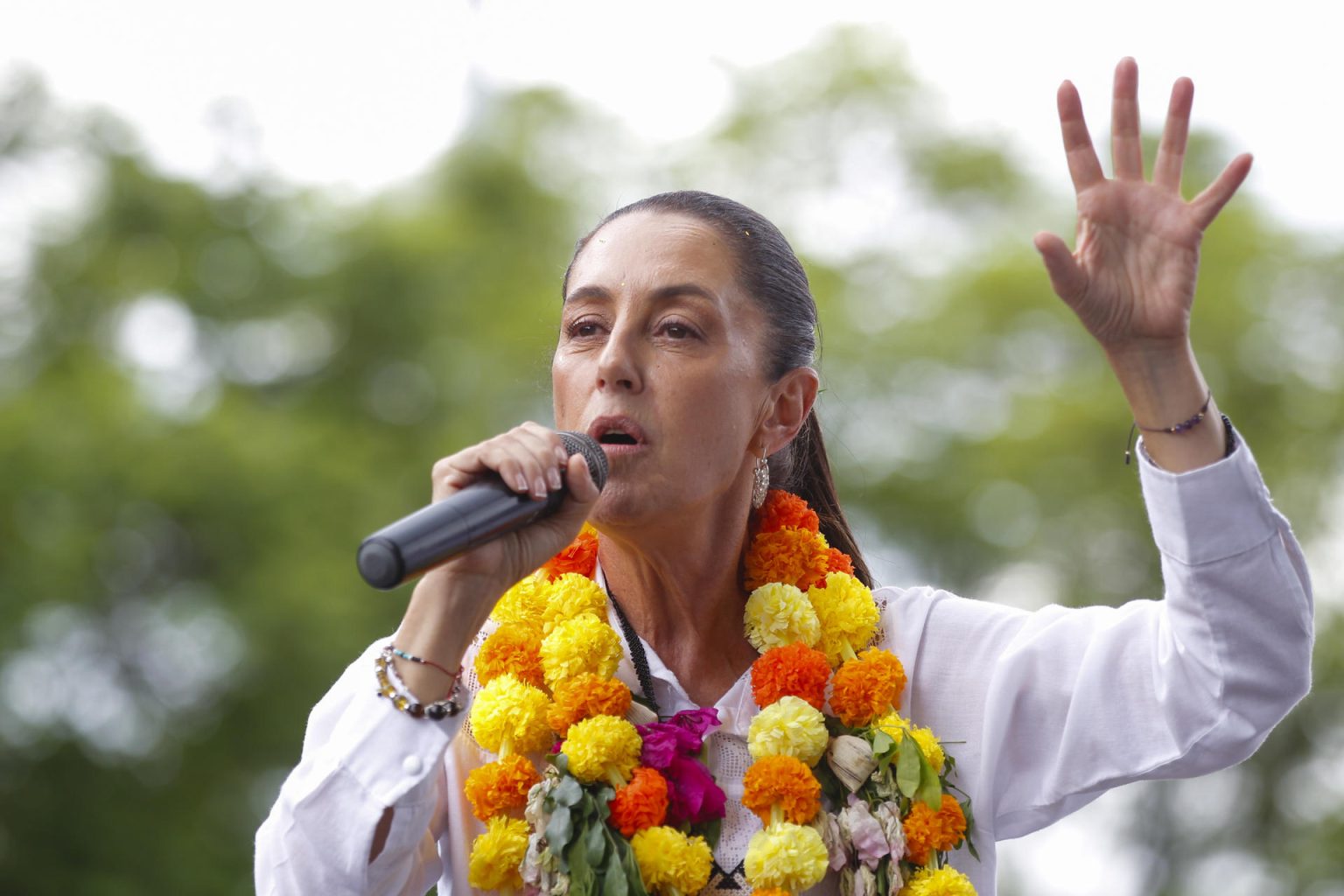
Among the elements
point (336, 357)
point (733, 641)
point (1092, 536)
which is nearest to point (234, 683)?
point (336, 357)

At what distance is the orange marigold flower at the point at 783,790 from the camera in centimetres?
291

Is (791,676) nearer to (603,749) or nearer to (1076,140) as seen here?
(603,749)

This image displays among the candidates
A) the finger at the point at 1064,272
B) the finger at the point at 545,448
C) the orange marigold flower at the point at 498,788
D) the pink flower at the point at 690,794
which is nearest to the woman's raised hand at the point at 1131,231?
the finger at the point at 1064,272

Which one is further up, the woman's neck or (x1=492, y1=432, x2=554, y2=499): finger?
(x1=492, y1=432, x2=554, y2=499): finger

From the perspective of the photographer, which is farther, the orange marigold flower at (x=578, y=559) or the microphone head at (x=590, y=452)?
the orange marigold flower at (x=578, y=559)

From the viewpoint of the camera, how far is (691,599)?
325cm

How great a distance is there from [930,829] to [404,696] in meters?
1.00

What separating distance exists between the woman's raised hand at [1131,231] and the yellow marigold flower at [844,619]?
83cm

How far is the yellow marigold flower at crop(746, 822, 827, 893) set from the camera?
9.21 ft

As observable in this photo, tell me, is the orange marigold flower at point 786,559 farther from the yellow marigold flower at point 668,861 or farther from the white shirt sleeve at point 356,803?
the white shirt sleeve at point 356,803

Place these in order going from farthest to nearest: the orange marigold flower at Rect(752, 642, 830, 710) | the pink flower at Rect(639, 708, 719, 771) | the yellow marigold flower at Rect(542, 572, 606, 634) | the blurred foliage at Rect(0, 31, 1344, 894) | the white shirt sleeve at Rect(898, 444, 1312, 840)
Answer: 1. the blurred foliage at Rect(0, 31, 1344, 894)
2. the yellow marigold flower at Rect(542, 572, 606, 634)
3. the orange marigold flower at Rect(752, 642, 830, 710)
4. the pink flower at Rect(639, 708, 719, 771)
5. the white shirt sleeve at Rect(898, 444, 1312, 840)

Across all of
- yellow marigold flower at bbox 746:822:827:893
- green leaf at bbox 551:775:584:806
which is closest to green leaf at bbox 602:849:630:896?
green leaf at bbox 551:775:584:806

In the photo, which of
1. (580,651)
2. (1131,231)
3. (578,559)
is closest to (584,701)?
(580,651)

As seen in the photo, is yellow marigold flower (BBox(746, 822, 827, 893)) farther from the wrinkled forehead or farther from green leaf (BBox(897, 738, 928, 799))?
the wrinkled forehead
